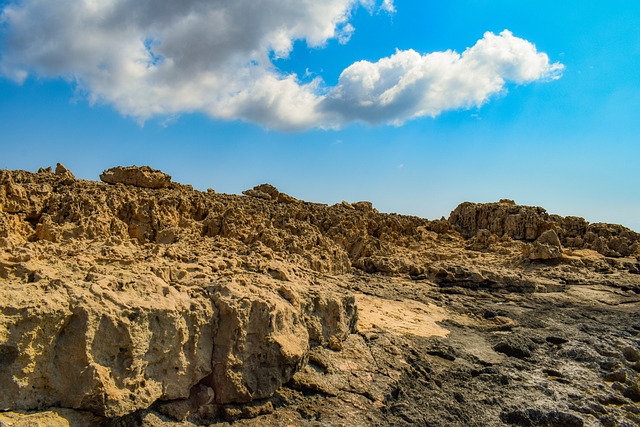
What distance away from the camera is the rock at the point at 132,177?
1237 cm

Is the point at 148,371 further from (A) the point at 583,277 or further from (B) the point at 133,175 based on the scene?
(A) the point at 583,277

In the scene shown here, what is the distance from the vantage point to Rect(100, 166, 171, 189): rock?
1237 centimetres

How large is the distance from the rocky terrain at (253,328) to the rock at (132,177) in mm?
60

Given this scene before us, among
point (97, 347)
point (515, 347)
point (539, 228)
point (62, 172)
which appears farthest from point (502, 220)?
point (97, 347)

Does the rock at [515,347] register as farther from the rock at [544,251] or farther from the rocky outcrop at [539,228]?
the rocky outcrop at [539,228]

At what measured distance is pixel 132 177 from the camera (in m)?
12.5

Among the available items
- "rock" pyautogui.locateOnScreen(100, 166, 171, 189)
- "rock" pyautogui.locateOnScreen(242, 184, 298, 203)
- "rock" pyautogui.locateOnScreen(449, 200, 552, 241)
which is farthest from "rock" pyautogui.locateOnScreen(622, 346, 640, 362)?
"rock" pyautogui.locateOnScreen(100, 166, 171, 189)

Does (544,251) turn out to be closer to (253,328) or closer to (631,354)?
(631,354)

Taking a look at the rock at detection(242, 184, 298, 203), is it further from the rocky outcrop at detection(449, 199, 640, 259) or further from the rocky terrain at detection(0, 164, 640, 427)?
the rocky outcrop at detection(449, 199, 640, 259)

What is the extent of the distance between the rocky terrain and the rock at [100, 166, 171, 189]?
0.06m

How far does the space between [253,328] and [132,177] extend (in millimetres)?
8695

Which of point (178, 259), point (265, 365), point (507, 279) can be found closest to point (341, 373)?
point (265, 365)

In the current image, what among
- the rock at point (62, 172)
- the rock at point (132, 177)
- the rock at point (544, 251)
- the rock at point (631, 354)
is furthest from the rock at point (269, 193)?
the rock at point (631, 354)

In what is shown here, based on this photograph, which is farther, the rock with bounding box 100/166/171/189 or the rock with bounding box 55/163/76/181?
the rock with bounding box 100/166/171/189
